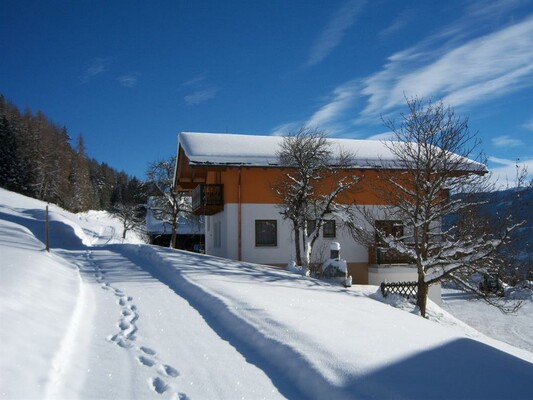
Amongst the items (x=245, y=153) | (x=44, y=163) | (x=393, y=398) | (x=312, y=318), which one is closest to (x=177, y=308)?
(x=312, y=318)

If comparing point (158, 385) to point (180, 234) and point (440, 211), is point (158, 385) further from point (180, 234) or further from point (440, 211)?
point (180, 234)

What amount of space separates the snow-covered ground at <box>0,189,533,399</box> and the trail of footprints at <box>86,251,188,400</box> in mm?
15

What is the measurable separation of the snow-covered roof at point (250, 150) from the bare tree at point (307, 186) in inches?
46.2

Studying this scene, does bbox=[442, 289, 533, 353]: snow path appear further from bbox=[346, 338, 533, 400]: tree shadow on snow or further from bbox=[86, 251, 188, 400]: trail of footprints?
bbox=[86, 251, 188, 400]: trail of footprints

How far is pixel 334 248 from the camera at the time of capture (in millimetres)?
17984

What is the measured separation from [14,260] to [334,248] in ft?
35.9

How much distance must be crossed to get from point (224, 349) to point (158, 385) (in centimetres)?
133

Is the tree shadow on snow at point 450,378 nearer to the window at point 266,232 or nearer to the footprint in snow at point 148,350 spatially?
the footprint in snow at point 148,350

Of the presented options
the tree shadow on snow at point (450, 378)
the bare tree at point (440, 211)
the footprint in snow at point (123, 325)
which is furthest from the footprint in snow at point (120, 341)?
the bare tree at point (440, 211)

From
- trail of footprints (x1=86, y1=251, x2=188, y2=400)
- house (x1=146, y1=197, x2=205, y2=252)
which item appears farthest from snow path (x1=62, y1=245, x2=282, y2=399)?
house (x1=146, y1=197, x2=205, y2=252)

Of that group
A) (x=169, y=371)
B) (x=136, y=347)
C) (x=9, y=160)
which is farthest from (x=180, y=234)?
(x=169, y=371)

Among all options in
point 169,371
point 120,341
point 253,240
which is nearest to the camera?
point 169,371

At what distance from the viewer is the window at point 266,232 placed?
2162 cm

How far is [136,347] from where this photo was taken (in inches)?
224
